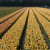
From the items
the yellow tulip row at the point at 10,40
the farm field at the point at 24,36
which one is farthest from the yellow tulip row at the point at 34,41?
the yellow tulip row at the point at 10,40

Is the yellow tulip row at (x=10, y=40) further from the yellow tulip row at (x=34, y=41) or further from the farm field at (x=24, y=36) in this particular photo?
the yellow tulip row at (x=34, y=41)

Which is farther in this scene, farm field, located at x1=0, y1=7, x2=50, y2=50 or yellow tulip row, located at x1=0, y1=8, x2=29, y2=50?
farm field, located at x1=0, y1=7, x2=50, y2=50

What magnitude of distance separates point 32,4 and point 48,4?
12997 millimetres

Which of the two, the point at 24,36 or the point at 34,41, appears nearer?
the point at 34,41

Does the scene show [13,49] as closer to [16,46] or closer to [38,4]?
[16,46]

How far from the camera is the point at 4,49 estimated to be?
5762mm

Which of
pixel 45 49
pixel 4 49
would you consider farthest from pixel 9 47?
pixel 45 49

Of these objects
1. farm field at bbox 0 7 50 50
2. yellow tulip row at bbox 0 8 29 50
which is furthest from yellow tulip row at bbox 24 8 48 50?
yellow tulip row at bbox 0 8 29 50

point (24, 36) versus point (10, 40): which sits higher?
point (10, 40)

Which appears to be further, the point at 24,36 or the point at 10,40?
the point at 24,36

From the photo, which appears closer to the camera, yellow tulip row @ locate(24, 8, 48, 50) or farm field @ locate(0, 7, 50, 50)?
yellow tulip row @ locate(24, 8, 48, 50)

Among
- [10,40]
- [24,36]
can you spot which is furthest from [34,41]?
[24,36]

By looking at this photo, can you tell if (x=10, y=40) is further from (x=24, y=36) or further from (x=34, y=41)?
(x=24, y=36)

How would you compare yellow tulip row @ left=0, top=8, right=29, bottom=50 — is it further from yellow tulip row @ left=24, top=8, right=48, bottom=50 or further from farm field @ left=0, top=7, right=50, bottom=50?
yellow tulip row @ left=24, top=8, right=48, bottom=50
